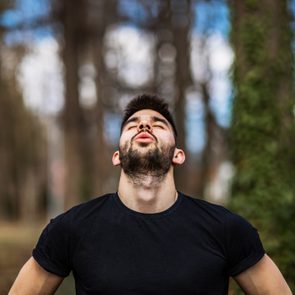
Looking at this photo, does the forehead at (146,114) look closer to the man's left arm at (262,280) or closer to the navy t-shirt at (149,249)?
the navy t-shirt at (149,249)

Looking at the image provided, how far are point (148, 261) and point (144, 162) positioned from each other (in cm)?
51

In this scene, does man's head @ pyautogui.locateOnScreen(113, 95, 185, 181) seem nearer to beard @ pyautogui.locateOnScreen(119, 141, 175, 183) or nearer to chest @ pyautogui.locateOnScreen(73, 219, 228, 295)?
beard @ pyautogui.locateOnScreen(119, 141, 175, 183)

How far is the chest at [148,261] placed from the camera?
3.12 m

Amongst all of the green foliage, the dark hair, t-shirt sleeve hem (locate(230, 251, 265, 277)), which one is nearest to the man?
t-shirt sleeve hem (locate(230, 251, 265, 277))

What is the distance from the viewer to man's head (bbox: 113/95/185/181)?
11.1 feet

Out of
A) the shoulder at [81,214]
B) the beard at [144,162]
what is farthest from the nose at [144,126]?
the shoulder at [81,214]

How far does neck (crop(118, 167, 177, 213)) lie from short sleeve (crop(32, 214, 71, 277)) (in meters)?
0.34

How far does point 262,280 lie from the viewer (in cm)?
331

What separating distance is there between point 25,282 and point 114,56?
21.8 metres

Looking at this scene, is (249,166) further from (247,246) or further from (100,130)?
(100,130)

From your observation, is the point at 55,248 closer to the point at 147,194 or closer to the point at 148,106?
the point at 147,194

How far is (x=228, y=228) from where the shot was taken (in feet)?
10.7

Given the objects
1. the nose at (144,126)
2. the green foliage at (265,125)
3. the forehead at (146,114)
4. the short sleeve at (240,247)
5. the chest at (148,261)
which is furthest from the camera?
the green foliage at (265,125)

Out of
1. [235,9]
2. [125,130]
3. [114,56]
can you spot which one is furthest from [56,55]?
[125,130]
